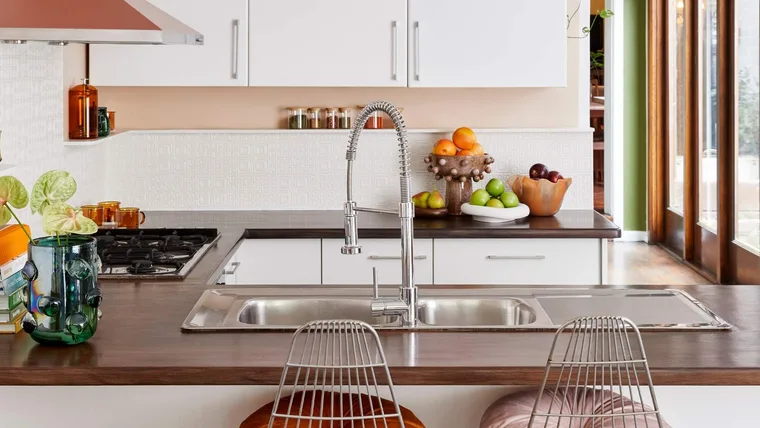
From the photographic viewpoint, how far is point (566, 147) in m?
4.60

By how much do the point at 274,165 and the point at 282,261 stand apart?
71 centimetres

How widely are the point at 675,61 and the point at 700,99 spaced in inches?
37.8

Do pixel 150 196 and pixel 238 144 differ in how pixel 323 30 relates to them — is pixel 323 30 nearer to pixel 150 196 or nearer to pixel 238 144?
pixel 238 144

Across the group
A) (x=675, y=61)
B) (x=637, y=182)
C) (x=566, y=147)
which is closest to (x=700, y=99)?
(x=675, y=61)

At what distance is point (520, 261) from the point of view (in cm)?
397

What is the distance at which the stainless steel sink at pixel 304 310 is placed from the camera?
2.58 m

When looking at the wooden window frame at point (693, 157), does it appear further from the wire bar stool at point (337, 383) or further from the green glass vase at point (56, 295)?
the green glass vase at point (56, 295)

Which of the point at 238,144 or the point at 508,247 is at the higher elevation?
the point at 238,144

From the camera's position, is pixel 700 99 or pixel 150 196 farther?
pixel 700 99

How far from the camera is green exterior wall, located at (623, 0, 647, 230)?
8.58m

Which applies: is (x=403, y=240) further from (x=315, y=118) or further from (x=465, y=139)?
(x=315, y=118)

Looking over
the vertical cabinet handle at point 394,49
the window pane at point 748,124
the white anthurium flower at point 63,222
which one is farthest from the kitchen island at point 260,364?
the window pane at point 748,124

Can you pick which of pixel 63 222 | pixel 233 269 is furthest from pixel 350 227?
pixel 233 269

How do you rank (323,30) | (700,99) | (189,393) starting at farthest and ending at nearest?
(700,99), (323,30), (189,393)
